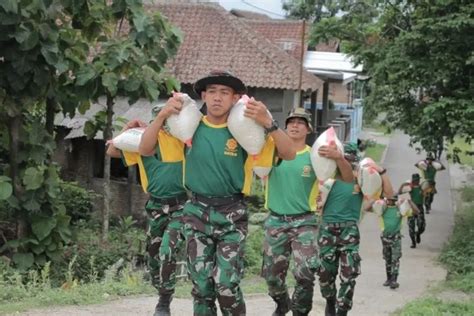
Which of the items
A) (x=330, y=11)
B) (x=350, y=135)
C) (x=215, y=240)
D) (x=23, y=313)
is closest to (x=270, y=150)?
(x=215, y=240)

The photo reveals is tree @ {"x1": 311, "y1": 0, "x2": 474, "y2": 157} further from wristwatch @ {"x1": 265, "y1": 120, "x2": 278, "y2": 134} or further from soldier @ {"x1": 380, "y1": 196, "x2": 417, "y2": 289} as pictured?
wristwatch @ {"x1": 265, "y1": 120, "x2": 278, "y2": 134}

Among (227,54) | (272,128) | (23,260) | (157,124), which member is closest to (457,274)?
(23,260)

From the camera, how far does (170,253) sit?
18.8 ft

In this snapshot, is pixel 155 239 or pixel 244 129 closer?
pixel 244 129

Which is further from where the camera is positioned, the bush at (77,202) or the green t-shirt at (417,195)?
the bush at (77,202)

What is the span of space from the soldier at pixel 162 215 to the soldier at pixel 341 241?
4.25 feet

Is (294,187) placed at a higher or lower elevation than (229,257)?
higher

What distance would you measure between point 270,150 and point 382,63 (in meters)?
9.36

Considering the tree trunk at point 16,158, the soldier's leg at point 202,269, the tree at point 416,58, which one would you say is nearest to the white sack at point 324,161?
the soldier's leg at point 202,269

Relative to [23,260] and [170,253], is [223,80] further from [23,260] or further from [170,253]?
[23,260]

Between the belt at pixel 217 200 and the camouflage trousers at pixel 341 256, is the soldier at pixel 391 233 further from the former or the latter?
the belt at pixel 217 200

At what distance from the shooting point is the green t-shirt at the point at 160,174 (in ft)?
19.5

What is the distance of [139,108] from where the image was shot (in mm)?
16656

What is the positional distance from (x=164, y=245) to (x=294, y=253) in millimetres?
996
